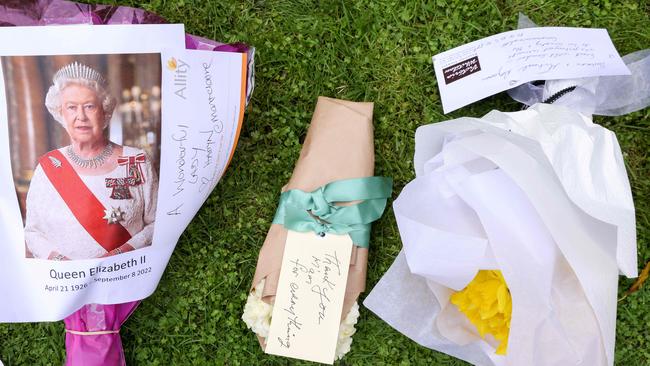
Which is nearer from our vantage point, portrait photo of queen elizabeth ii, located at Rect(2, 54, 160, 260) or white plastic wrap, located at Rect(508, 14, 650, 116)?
portrait photo of queen elizabeth ii, located at Rect(2, 54, 160, 260)

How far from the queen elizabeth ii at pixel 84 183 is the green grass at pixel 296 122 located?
281mm

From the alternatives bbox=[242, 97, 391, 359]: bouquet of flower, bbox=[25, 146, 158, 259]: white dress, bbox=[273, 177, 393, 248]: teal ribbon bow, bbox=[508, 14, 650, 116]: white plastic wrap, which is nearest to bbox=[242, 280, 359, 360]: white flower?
bbox=[242, 97, 391, 359]: bouquet of flower

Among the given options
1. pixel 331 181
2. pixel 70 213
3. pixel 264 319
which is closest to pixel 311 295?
pixel 264 319

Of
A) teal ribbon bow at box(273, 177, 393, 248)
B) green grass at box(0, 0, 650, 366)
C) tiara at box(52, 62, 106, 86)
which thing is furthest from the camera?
green grass at box(0, 0, 650, 366)

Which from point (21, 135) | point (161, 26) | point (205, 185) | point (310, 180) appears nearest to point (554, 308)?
point (310, 180)

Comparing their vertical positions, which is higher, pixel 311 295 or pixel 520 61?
pixel 520 61

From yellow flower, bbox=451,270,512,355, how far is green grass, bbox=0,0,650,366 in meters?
0.25

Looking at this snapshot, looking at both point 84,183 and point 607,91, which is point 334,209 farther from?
point 607,91

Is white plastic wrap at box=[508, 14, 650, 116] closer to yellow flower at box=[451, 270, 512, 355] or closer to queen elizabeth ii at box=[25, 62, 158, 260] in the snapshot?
yellow flower at box=[451, 270, 512, 355]

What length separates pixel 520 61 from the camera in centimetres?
121

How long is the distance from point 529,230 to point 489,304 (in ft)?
0.50

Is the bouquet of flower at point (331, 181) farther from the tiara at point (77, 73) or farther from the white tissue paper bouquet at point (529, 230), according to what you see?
the tiara at point (77, 73)

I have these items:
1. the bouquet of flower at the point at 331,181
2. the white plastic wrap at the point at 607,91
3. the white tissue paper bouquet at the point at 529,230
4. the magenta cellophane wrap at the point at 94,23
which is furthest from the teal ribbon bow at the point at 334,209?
the white plastic wrap at the point at 607,91

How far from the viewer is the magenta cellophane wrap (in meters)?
0.94
